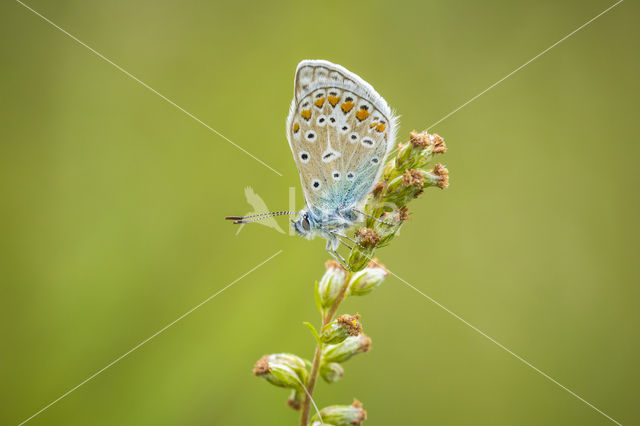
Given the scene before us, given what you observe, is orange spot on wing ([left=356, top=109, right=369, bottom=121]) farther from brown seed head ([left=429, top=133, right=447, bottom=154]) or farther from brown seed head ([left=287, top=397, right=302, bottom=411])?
brown seed head ([left=287, top=397, right=302, bottom=411])

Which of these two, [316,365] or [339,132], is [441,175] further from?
[316,365]

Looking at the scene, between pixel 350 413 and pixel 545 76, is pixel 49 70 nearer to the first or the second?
pixel 350 413

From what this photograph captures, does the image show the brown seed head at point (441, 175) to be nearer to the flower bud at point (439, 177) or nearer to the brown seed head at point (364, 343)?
the flower bud at point (439, 177)

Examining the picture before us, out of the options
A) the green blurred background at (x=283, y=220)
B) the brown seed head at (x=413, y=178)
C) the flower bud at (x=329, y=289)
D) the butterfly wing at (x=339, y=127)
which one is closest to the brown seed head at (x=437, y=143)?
the brown seed head at (x=413, y=178)

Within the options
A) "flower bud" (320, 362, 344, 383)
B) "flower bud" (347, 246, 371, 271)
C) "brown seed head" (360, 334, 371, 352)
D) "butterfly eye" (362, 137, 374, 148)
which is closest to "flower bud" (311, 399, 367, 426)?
"flower bud" (320, 362, 344, 383)

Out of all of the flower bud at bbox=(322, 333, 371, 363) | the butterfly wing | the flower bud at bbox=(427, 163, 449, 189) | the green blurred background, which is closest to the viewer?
the flower bud at bbox=(322, 333, 371, 363)

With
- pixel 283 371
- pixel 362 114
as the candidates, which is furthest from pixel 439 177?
pixel 283 371

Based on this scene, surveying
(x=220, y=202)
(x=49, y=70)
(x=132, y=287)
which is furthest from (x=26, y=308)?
(x=49, y=70)
